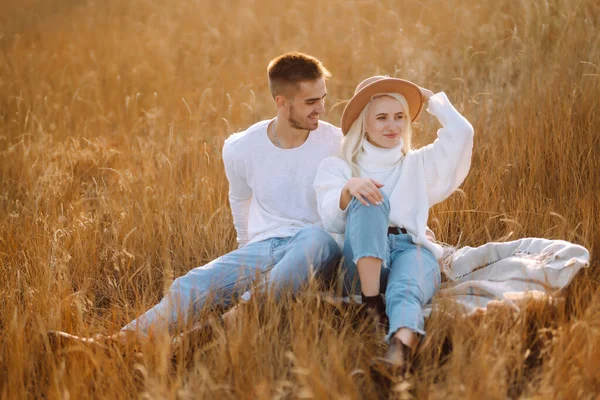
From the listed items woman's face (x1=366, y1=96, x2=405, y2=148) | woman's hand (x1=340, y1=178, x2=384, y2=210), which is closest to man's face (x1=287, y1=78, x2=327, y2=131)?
woman's face (x1=366, y1=96, x2=405, y2=148)

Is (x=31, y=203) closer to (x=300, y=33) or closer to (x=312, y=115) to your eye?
(x=312, y=115)

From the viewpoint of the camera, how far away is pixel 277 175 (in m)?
3.66

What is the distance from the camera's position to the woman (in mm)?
2939

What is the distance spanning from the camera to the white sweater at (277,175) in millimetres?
3635

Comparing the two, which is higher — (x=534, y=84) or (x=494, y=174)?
(x=534, y=84)

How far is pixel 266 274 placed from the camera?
3285 millimetres

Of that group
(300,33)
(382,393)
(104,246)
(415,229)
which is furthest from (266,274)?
(300,33)

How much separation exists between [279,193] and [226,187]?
3.61ft

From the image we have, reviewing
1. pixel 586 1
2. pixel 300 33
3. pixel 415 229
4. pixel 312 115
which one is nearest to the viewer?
pixel 415 229

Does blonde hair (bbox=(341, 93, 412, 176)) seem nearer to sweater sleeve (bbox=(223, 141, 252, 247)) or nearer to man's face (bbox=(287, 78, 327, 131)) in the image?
man's face (bbox=(287, 78, 327, 131))

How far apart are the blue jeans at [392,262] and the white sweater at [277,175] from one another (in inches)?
22.6

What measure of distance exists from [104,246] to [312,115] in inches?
66.0

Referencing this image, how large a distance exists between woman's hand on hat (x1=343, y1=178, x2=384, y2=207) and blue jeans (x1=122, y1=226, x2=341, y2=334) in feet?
1.03

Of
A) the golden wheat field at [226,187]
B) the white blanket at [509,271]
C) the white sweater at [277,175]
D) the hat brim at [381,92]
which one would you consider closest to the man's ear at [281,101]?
the white sweater at [277,175]
